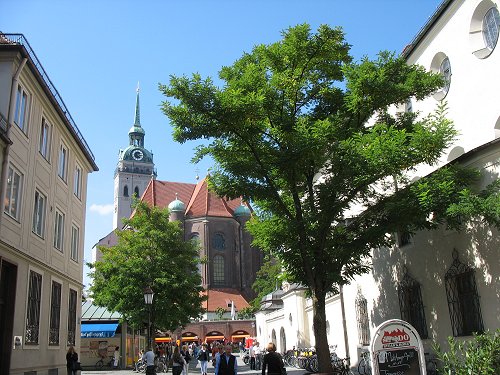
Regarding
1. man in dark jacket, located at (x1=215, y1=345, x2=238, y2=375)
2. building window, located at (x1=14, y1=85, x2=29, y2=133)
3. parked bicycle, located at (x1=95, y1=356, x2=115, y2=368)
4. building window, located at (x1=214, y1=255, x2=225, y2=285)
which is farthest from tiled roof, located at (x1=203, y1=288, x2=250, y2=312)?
man in dark jacket, located at (x1=215, y1=345, x2=238, y2=375)

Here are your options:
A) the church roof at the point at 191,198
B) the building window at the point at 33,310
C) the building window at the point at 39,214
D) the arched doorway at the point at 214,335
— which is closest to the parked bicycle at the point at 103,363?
the building window at the point at 33,310

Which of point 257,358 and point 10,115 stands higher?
point 10,115

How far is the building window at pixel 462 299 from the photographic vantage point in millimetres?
14445

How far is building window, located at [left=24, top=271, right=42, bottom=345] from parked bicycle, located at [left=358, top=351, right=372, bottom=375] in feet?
39.2

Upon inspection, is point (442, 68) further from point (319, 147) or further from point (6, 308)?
point (6, 308)

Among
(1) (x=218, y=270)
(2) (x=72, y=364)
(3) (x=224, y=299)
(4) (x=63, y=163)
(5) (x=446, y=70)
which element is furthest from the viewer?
(1) (x=218, y=270)

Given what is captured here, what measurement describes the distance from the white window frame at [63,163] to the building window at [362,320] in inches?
536

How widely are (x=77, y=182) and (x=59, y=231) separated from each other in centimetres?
380

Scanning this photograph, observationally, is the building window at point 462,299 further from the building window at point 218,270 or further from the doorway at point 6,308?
the building window at point 218,270

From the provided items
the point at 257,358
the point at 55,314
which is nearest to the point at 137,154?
the point at 257,358

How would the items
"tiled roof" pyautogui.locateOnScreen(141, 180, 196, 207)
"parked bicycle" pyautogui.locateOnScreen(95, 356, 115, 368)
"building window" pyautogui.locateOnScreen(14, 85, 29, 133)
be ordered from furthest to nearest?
1. "tiled roof" pyautogui.locateOnScreen(141, 180, 196, 207)
2. "parked bicycle" pyautogui.locateOnScreen(95, 356, 115, 368)
3. "building window" pyautogui.locateOnScreen(14, 85, 29, 133)

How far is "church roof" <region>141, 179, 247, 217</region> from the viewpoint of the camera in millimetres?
77875

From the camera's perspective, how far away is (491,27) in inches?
691

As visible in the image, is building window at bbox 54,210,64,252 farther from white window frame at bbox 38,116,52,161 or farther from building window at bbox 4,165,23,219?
building window at bbox 4,165,23,219
